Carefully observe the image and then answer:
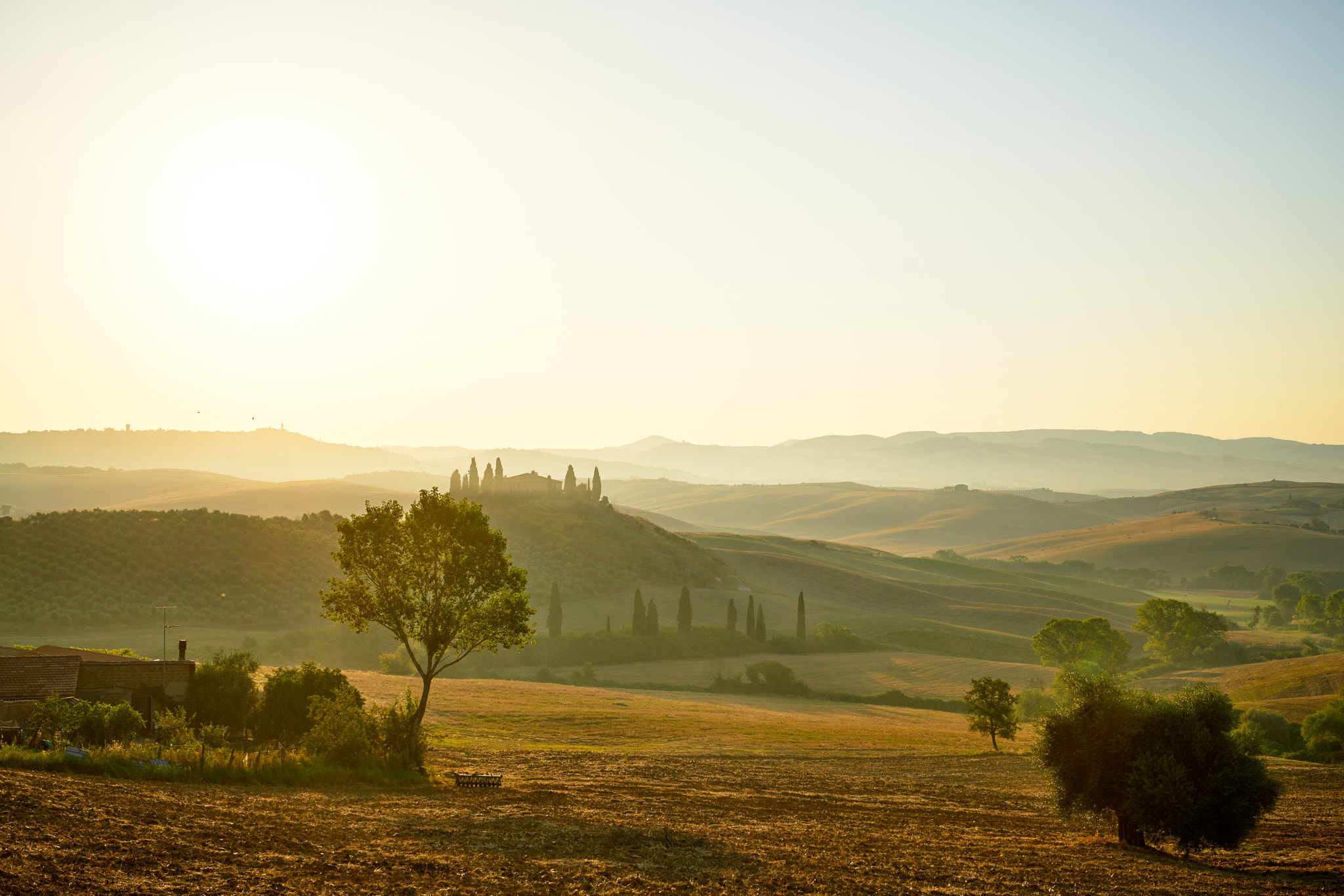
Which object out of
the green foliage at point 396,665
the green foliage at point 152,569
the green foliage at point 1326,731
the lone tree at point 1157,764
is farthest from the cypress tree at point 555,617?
the lone tree at point 1157,764

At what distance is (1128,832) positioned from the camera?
73.2 feet

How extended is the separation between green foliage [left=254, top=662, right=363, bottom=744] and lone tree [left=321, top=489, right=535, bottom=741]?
507cm

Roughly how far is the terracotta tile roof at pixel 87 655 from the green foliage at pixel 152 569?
42.3 meters

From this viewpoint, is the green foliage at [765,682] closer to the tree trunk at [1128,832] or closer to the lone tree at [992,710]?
the lone tree at [992,710]

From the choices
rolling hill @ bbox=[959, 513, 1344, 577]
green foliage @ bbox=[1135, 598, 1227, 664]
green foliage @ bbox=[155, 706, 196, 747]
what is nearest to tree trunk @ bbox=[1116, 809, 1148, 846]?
green foliage @ bbox=[155, 706, 196, 747]

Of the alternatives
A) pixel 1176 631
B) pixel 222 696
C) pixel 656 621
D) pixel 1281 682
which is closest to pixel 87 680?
pixel 222 696

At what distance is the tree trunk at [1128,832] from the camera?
22109 millimetres

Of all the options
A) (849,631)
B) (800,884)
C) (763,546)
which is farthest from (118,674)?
(763,546)

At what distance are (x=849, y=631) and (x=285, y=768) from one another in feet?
255

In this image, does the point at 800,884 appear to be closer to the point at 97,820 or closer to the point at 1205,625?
the point at 97,820

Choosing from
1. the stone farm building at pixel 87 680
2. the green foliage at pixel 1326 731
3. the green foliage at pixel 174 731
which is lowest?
the green foliage at pixel 1326 731

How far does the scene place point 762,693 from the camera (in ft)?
229

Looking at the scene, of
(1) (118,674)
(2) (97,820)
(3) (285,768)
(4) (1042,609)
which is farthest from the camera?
(4) (1042,609)

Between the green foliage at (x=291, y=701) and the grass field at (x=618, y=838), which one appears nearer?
the grass field at (x=618, y=838)
